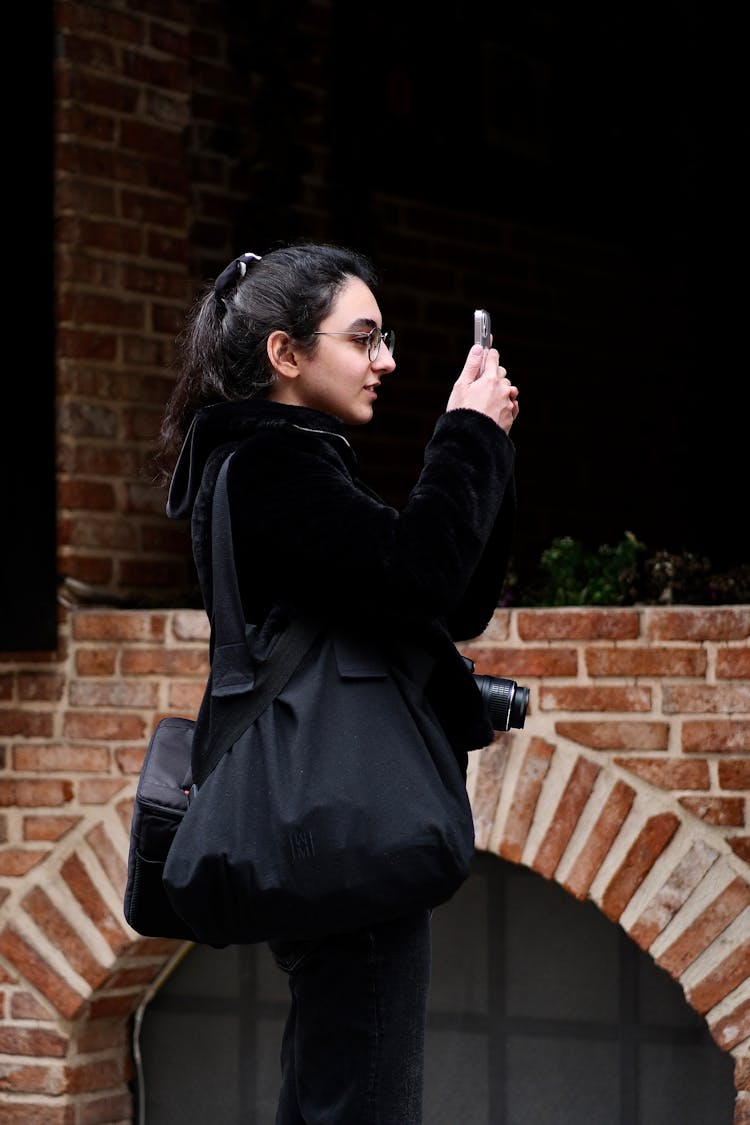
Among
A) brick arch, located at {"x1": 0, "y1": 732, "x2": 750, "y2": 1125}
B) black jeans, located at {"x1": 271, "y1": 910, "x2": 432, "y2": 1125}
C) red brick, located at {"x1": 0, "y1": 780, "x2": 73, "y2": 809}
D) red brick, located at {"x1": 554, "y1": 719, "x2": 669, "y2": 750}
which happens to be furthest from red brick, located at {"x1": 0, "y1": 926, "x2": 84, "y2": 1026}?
Result: black jeans, located at {"x1": 271, "y1": 910, "x2": 432, "y2": 1125}

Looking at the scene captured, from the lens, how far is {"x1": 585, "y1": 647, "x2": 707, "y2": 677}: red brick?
3408 millimetres

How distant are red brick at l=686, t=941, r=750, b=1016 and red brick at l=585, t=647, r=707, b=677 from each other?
1.86 feet

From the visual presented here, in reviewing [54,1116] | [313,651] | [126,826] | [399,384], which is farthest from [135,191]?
[313,651]

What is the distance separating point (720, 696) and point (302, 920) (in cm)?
175

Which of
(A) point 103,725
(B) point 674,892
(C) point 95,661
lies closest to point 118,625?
(C) point 95,661

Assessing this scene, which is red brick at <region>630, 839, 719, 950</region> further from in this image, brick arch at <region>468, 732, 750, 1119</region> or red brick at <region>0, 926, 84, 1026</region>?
red brick at <region>0, 926, 84, 1026</region>

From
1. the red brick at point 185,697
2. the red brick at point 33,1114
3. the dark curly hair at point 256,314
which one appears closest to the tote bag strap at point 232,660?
the dark curly hair at point 256,314

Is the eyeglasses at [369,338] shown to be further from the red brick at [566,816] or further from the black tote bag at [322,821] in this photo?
the red brick at [566,816]

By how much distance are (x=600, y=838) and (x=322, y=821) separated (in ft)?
5.70

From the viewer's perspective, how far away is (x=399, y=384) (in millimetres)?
5070

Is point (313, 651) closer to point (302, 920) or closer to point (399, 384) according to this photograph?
point (302, 920)

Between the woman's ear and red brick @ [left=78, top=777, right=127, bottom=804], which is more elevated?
the woman's ear

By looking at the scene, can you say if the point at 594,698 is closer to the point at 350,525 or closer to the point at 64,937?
the point at 64,937

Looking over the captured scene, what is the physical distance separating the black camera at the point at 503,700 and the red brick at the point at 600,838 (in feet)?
4.54
